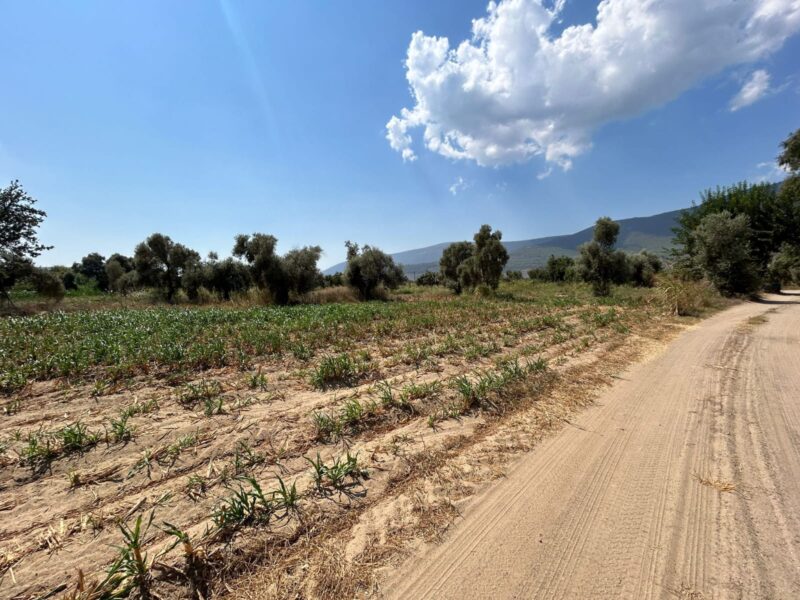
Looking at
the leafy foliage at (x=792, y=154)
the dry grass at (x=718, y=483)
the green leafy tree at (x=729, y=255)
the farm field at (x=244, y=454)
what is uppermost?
the leafy foliage at (x=792, y=154)

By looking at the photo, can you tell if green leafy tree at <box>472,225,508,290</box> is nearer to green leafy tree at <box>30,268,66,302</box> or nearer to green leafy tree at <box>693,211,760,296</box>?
green leafy tree at <box>693,211,760,296</box>

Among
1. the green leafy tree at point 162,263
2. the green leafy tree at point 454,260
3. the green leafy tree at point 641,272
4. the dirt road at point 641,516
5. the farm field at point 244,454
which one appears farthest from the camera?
the green leafy tree at point 641,272

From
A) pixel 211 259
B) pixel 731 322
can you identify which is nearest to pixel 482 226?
pixel 731 322

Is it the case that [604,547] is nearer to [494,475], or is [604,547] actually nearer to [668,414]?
[494,475]

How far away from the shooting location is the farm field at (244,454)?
2.21 m

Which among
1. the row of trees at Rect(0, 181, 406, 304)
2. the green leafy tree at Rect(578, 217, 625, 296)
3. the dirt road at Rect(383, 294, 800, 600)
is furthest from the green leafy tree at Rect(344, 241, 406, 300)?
the dirt road at Rect(383, 294, 800, 600)

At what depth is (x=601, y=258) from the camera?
104ft

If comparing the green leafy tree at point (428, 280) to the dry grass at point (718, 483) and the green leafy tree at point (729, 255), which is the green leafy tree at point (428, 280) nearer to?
the green leafy tree at point (729, 255)

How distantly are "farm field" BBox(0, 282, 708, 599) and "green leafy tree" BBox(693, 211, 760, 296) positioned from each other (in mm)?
21054

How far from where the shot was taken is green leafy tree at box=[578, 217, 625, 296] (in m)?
31.6

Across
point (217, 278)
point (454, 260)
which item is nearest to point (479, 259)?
point (454, 260)

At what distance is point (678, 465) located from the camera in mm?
3346

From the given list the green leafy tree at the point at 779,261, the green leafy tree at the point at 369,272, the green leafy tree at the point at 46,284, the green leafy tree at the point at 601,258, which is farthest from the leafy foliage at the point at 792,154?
the green leafy tree at the point at 46,284

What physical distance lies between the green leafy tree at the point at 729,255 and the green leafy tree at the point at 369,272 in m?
25.5
